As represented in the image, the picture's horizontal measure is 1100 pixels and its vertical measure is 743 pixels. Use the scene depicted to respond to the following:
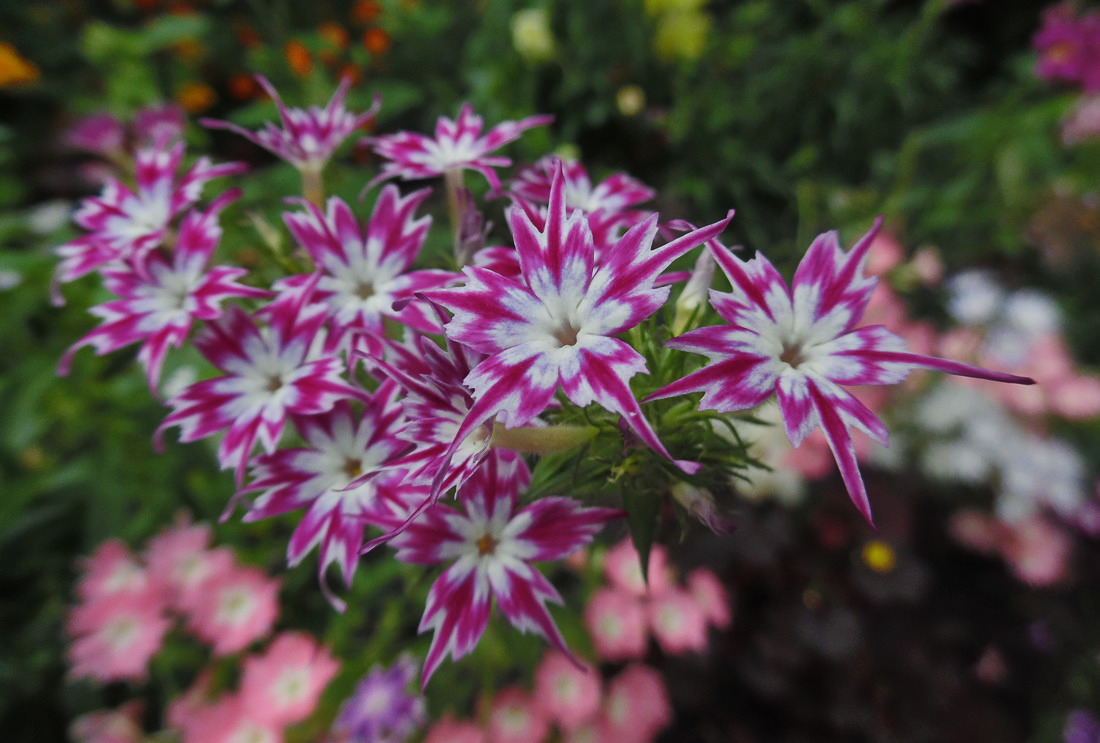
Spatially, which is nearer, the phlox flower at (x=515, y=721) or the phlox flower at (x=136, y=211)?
the phlox flower at (x=136, y=211)

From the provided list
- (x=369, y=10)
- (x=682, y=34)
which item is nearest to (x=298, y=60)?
(x=369, y=10)

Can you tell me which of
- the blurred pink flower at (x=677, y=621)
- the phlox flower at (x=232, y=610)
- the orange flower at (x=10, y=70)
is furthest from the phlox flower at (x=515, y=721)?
the orange flower at (x=10, y=70)

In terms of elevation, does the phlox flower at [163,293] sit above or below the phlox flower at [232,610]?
above

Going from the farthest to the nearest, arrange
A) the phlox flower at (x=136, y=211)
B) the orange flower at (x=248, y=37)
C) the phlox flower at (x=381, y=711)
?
1. the orange flower at (x=248, y=37)
2. the phlox flower at (x=381, y=711)
3. the phlox flower at (x=136, y=211)

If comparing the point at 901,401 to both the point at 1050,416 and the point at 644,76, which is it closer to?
the point at 1050,416

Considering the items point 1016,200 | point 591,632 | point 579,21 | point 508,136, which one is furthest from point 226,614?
point 1016,200

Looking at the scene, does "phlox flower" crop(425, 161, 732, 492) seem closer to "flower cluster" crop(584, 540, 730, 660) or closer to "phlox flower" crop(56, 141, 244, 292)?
"phlox flower" crop(56, 141, 244, 292)

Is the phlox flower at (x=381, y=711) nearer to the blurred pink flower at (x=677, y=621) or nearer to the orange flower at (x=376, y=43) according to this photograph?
the blurred pink flower at (x=677, y=621)

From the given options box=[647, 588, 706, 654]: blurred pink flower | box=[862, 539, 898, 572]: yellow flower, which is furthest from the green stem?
box=[862, 539, 898, 572]: yellow flower
